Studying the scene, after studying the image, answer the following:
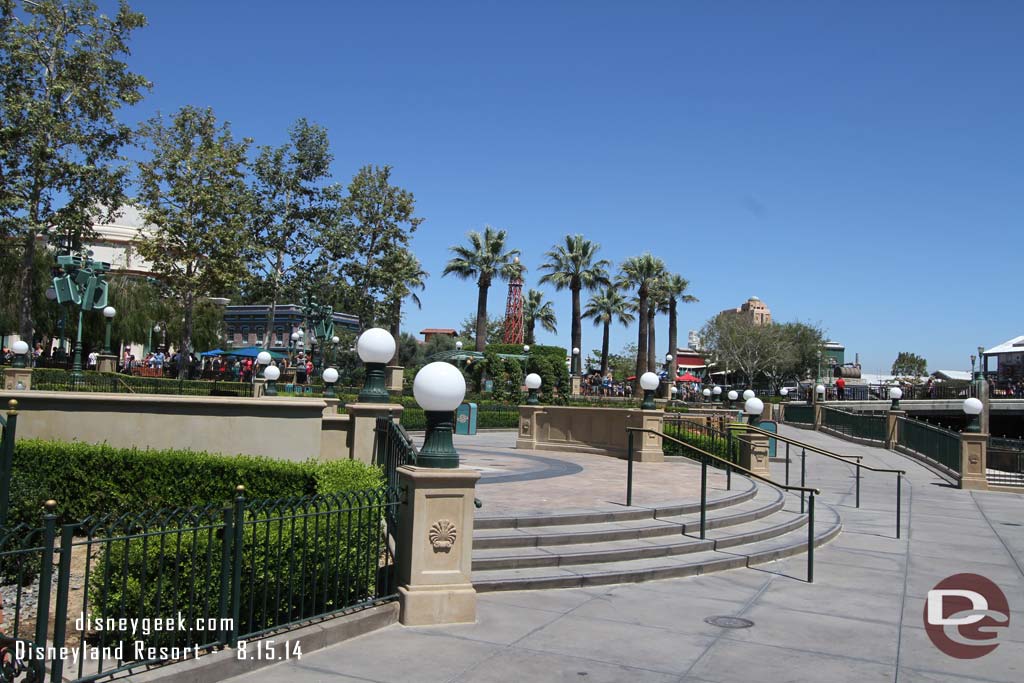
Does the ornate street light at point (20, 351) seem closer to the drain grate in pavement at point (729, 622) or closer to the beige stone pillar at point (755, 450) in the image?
the beige stone pillar at point (755, 450)

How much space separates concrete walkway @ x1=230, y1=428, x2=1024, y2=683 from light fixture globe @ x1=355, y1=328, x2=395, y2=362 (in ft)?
12.5

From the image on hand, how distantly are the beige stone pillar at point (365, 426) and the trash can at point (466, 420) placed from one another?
16.1 meters

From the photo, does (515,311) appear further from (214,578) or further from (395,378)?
(214,578)

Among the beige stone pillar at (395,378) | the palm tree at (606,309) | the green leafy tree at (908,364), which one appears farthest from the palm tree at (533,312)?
the green leafy tree at (908,364)

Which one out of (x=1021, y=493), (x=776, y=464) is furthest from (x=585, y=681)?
(x=776, y=464)

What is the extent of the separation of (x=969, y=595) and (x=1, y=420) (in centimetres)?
1185

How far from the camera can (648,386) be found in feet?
59.5

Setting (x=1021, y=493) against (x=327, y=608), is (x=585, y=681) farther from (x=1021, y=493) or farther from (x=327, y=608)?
(x=1021, y=493)

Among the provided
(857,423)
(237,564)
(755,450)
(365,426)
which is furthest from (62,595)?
(857,423)

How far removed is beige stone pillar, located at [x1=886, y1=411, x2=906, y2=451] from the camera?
3088 centimetres

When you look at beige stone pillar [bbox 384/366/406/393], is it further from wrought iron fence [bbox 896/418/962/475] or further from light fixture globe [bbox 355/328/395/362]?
light fixture globe [bbox 355/328/395/362]

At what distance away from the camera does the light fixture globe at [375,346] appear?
10500mm

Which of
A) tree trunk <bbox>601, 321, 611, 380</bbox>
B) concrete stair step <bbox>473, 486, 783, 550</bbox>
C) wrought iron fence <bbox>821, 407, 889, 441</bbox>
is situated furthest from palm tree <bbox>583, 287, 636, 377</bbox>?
concrete stair step <bbox>473, 486, 783, 550</bbox>

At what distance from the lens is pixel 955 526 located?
48.5 ft
